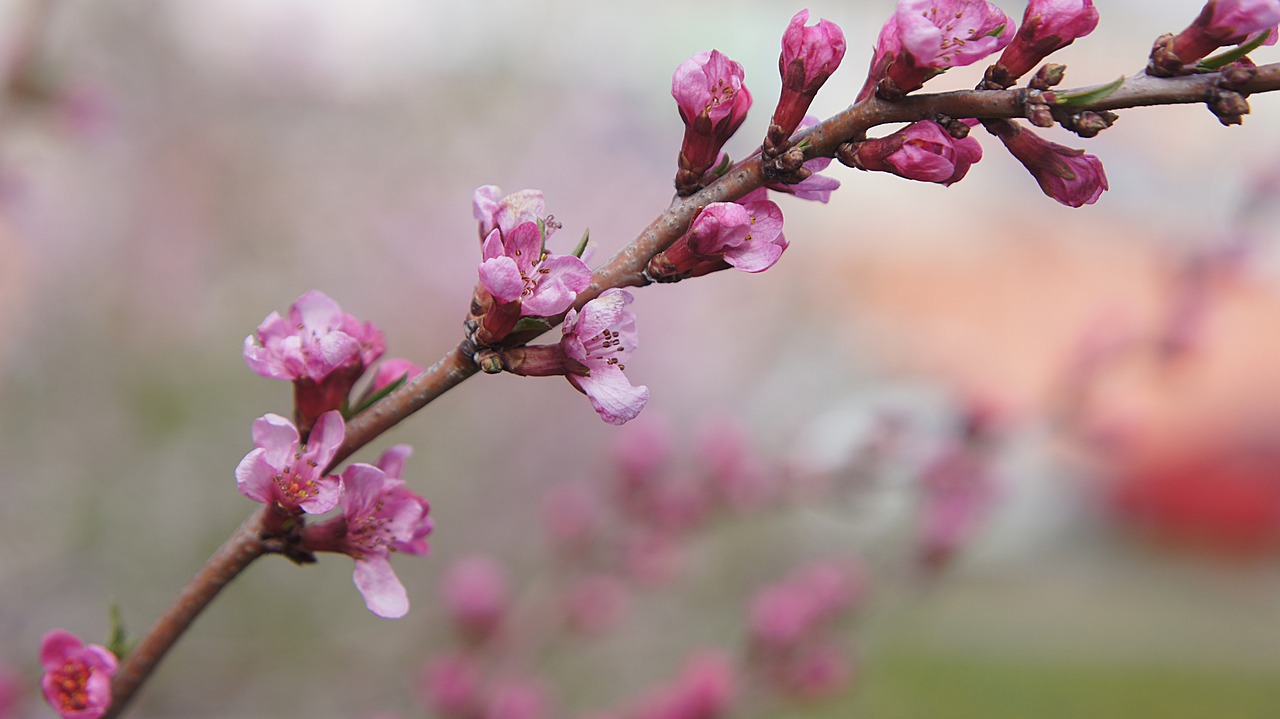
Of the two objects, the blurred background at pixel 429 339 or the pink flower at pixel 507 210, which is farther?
the blurred background at pixel 429 339

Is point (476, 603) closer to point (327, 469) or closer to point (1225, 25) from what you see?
point (327, 469)

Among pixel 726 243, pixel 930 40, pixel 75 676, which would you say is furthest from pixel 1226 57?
pixel 75 676

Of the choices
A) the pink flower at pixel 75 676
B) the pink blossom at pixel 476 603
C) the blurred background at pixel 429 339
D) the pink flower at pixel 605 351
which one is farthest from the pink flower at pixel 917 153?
the pink blossom at pixel 476 603

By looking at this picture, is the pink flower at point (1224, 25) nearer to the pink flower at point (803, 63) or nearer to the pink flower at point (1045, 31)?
the pink flower at point (1045, 31)

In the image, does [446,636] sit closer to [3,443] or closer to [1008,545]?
[3,443]

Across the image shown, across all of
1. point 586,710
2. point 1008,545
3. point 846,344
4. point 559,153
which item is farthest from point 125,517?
point 1008,545
